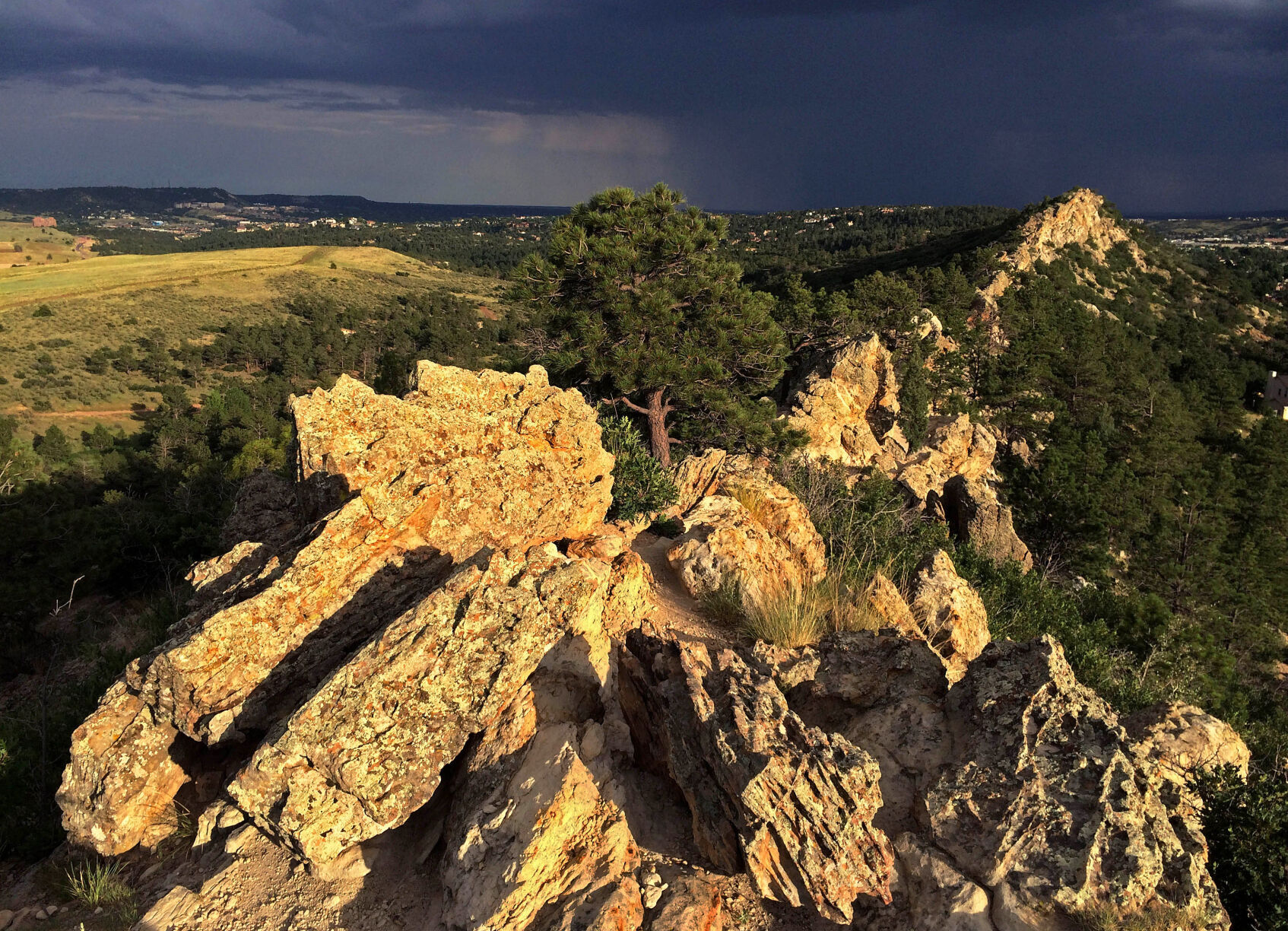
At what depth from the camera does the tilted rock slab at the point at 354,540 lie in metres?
4.93

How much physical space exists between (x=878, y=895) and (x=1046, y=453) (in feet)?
88.0

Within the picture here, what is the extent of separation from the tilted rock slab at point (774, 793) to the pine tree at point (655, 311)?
9671mm

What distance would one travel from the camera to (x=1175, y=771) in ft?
16.8

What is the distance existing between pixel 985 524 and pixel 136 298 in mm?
79376

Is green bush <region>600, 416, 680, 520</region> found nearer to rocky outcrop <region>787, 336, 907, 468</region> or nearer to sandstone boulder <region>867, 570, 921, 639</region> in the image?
sandstone boulder <region>867, 570, 921, 639</region>

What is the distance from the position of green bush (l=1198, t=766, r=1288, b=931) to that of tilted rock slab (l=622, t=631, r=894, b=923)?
2.07 meters

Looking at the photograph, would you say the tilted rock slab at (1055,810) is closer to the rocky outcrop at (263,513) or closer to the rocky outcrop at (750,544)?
the rocky outcrop at (750,544)

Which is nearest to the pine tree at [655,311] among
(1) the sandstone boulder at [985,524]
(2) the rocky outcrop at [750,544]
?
(2) the rocky outcrop at [750,544]

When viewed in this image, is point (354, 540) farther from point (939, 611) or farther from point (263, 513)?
point (939, 611)

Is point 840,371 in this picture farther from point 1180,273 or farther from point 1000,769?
point 1180,273

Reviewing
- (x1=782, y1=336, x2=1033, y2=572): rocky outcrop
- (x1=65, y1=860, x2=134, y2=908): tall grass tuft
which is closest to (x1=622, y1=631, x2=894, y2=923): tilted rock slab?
(x1=65, y1=860, x2=134, y2=908): tall grass tuft

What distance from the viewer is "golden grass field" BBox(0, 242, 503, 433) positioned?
149 feet

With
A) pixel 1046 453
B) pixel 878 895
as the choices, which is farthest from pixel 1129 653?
pixel 1046 453

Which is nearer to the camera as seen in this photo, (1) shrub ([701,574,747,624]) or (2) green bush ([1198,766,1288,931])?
(2) green bush ([1198,766,1288,931])
